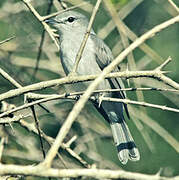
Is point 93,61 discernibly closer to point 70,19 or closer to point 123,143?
point 70,19

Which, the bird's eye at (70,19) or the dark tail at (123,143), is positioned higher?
the bird's eye at (70,19)

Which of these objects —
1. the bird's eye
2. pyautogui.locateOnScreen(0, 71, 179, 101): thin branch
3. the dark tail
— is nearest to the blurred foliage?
the dark tail

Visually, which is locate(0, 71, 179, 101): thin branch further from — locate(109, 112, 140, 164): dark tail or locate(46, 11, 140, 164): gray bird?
locate(109, 112, 140, 164): dark tail

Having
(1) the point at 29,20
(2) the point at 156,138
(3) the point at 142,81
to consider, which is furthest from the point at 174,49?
(1) the point at 29,20

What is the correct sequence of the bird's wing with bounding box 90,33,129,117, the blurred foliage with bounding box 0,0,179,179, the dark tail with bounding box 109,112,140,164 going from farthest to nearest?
the bird's wing with bounding box 90,33,129,117 < the dark tail with bounding box 109,112,140,164 < the blurred foliage with bounding box 0,0,179,179

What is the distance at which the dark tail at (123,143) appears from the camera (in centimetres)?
535

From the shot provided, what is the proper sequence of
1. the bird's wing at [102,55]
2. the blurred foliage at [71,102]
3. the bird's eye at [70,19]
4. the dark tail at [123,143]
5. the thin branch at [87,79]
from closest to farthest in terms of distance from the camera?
1. the thin branch at [87,79]
2. the blurred foliage at [71,102]
3. the dark tail at [123,143]
4. the bird's wing at [102,55]
5. the bird's eye at [70,19]

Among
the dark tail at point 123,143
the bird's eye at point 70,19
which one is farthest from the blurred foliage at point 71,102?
the bird's eye at point 70,19

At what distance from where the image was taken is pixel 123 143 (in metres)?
5.64

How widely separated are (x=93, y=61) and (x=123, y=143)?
3.57 feet

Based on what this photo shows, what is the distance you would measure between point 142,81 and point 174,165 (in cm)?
184

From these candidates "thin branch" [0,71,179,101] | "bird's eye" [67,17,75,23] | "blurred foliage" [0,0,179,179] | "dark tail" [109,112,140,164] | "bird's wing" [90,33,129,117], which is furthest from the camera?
"bird's eye" [67,17,75,23]

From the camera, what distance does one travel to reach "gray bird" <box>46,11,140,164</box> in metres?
5.43

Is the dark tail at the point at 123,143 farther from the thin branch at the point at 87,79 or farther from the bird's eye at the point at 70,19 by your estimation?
the thin branch at the point at 87,79
